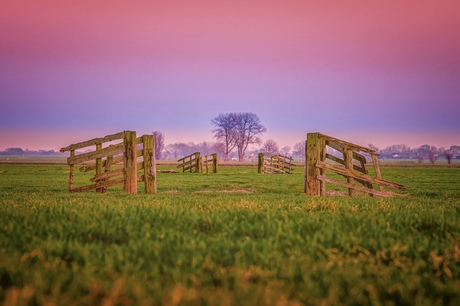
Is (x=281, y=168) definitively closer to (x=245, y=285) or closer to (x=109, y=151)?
(x=109, y=151)

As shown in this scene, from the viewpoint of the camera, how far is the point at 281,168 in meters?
43.1

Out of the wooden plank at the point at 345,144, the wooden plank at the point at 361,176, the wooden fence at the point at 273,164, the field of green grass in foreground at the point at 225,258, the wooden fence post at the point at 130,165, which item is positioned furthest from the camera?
the wooden fence at the point at 273,164

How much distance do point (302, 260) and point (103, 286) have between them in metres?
2.13

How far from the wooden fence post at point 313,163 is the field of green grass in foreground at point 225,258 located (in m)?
6.32

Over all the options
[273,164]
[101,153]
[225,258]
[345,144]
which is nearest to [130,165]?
[101,153]

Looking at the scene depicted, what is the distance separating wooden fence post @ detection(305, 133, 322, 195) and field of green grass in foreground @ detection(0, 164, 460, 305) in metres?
6.32

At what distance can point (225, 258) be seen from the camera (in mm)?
4352

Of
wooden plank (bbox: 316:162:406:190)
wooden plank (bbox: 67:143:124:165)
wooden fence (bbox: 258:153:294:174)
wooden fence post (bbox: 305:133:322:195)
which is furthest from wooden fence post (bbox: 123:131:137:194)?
wooden fence (bbox: 258:153:294:174)

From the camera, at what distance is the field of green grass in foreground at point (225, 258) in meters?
3.25

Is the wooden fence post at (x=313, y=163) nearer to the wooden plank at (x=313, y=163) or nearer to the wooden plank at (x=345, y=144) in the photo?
the wooden plank at (x=313, y=163)

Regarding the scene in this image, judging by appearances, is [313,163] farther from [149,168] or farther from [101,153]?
[101,153]

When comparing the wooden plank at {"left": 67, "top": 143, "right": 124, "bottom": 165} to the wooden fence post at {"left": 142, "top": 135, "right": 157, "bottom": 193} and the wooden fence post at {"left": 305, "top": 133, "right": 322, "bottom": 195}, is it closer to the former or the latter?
the wooden fence post at {"left": 142, "top": 135, "right": 157, "bottom": 193}

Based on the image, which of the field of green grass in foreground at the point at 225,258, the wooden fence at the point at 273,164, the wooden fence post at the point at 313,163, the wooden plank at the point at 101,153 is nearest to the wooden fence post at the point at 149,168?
the wooden plank at the point at 101,153

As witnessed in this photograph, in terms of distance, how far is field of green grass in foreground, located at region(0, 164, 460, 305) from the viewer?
325cm
